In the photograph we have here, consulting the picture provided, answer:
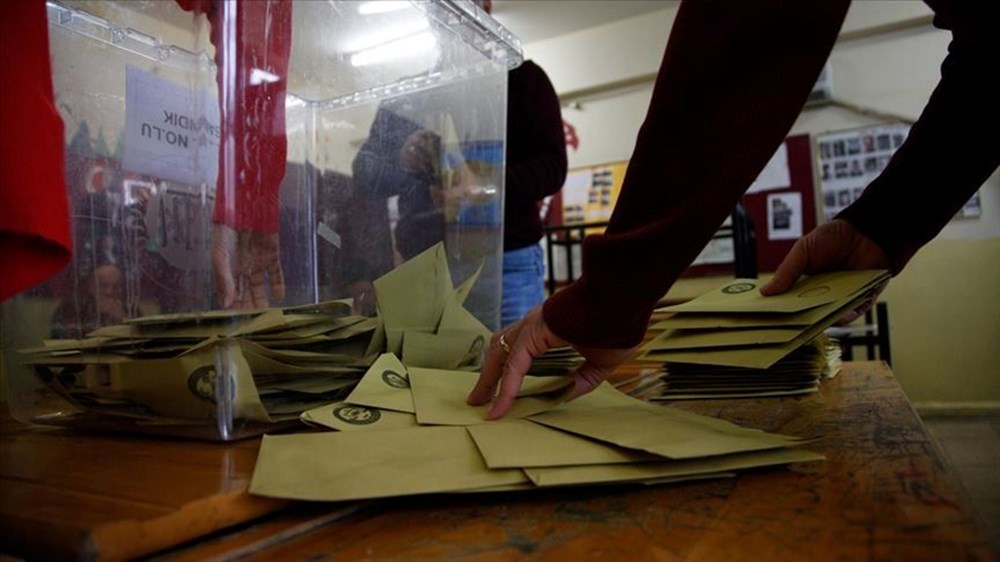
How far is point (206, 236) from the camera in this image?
0.62m

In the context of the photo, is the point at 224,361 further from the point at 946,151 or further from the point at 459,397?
the point at 946,151

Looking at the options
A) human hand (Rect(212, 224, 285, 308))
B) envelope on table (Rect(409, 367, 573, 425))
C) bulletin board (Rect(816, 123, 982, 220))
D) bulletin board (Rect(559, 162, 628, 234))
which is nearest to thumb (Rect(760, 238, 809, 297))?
envelope on table (Rect(409, 367, 573, 425))

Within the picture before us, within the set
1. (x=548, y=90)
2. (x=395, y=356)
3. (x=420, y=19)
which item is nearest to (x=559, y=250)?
(x=548, y=90)

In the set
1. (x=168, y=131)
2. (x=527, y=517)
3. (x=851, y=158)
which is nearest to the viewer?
(x=527, y=517)

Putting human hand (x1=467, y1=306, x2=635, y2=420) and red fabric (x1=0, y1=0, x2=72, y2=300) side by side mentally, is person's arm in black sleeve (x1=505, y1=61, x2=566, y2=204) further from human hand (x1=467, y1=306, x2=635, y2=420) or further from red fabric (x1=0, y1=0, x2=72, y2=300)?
red fabric (x1=0, y1=0, x2=72, y2=300)

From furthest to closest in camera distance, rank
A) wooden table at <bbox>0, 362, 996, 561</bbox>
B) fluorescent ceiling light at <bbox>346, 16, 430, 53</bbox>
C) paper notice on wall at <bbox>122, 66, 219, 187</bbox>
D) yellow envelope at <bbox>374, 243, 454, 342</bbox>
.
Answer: fluorescent ceiling light at <bbox>346, 16, 430, 53</bbox>, yellow envelope at <bbox>374, 243, 454, 342</bbox>, paper notice on wall at <bbox>122, 66, 219, 187</bbox>, wooden table at <bbox>0, 362, 996, 561</bbox>

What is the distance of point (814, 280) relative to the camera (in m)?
0.76

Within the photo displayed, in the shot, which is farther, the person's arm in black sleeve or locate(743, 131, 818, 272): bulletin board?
locate(743, 131, 818, 272): bulletin board

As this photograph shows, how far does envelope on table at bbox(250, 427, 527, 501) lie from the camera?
1.26ft

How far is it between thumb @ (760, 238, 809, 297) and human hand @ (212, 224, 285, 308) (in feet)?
1.93

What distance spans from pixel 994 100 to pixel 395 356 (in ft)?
2.22

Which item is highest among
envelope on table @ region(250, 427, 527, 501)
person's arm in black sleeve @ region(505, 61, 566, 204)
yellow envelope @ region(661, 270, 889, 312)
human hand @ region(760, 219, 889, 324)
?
person's arm in black sleeve @ region(505, 61, 566, 204)

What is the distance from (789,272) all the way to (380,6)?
69 centimetres

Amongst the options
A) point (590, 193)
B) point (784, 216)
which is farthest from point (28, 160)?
point (590, 193)
